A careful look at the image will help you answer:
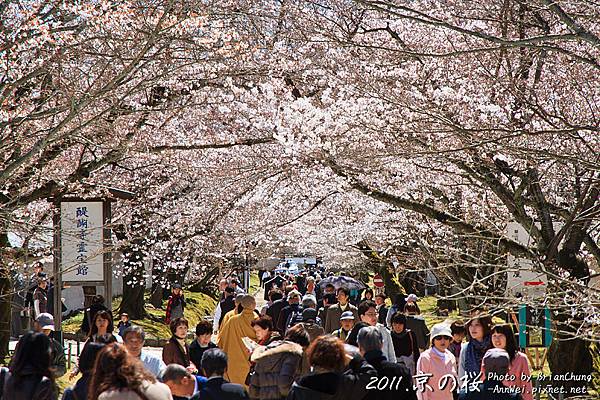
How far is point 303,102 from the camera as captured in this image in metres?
11.1

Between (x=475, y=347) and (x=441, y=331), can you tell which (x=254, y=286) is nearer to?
(x=475, y=347)

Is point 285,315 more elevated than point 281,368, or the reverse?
point 285,315

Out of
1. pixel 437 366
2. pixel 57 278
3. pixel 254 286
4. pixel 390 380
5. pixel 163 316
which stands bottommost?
pixel 163 316

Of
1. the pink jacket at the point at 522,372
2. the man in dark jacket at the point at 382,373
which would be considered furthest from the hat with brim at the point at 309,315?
the man in dark jacket at the point at 382,373

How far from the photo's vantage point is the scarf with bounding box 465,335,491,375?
7715mm

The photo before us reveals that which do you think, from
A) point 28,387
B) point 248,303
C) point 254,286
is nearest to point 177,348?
point 248,303

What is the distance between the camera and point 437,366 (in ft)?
24.1

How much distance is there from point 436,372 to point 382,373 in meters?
1.71

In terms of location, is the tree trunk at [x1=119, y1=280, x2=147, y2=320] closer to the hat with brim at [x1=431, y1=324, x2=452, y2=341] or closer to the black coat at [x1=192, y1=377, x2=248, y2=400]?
the hat with brim at [x1=431, y1=324, x2=452, y2=341]

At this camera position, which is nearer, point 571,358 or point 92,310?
point 571,358

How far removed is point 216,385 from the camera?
564cm

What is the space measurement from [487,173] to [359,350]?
13.2 feet

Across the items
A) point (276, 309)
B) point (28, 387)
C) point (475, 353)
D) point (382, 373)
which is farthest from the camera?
point (276, 309)

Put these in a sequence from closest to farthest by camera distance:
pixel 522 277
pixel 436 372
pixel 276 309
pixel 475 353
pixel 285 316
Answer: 1. pixel 436 372
2. pixel 475 353
3. pixel 522 277
4. pixel 285 316
5. pixel 276 309
